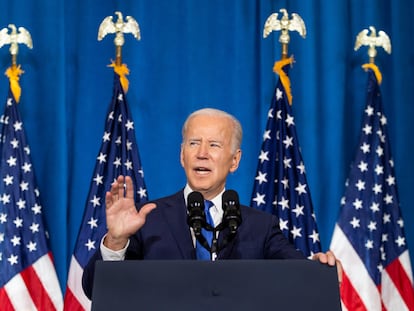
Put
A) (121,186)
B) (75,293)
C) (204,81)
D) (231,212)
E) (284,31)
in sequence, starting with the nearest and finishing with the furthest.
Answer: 1. (231,212)
2. (121,186)
3. (75,293)
4. (284,31)
5. (204,81)

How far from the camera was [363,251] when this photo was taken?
499 centimetres

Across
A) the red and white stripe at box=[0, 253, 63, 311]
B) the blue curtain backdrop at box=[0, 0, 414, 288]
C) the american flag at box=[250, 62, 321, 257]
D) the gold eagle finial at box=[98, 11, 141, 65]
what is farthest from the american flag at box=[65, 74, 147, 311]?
the american flag at box=[250, 62, 321, 257]

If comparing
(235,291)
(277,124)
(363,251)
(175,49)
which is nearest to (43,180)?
(175,49)

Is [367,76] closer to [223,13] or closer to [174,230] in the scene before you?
[223,13]

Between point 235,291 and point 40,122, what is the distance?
3.71 metres

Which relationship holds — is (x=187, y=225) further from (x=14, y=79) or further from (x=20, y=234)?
(x=14, y=79)

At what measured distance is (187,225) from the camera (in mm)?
2711

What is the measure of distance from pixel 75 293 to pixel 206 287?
10.3 feet

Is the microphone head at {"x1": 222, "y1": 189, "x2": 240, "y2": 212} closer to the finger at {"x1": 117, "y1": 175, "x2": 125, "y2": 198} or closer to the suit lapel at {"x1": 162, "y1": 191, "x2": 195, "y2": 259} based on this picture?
the finger at {"x1": 117, "y1": 175, "x2": 125, "y2": 198}

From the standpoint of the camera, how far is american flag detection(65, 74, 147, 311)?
492 cm

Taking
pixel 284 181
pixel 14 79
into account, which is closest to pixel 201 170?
pixel 284 181

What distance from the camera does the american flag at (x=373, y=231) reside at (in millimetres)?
4957

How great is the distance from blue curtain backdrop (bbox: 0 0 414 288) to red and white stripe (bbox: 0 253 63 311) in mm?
350

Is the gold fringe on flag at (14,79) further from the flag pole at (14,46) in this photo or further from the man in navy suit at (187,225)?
the man in navy suit at (187,225)
